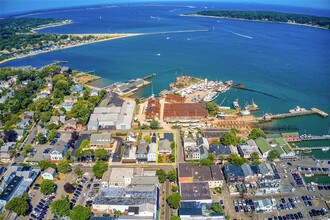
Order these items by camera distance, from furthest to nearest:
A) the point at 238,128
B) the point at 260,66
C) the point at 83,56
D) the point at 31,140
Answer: the point at 83,56 < the point at 260,66 < the point at 238,128 < the point at 31,140

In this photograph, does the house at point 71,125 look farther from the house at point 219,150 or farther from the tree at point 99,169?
the house at point 219,150

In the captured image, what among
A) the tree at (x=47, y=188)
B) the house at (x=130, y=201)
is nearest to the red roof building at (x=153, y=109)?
the house at (x=130, y=201)

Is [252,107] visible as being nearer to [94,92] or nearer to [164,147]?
[164,147]

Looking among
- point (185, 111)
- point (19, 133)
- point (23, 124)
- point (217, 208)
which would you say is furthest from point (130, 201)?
point (23, 124)

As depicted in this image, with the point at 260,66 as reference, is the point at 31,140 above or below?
below

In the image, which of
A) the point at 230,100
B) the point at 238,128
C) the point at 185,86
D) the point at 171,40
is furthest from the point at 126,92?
the point at 171,40

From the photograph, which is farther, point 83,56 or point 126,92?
point 83,56

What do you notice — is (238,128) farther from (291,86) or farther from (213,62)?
(213,62)
